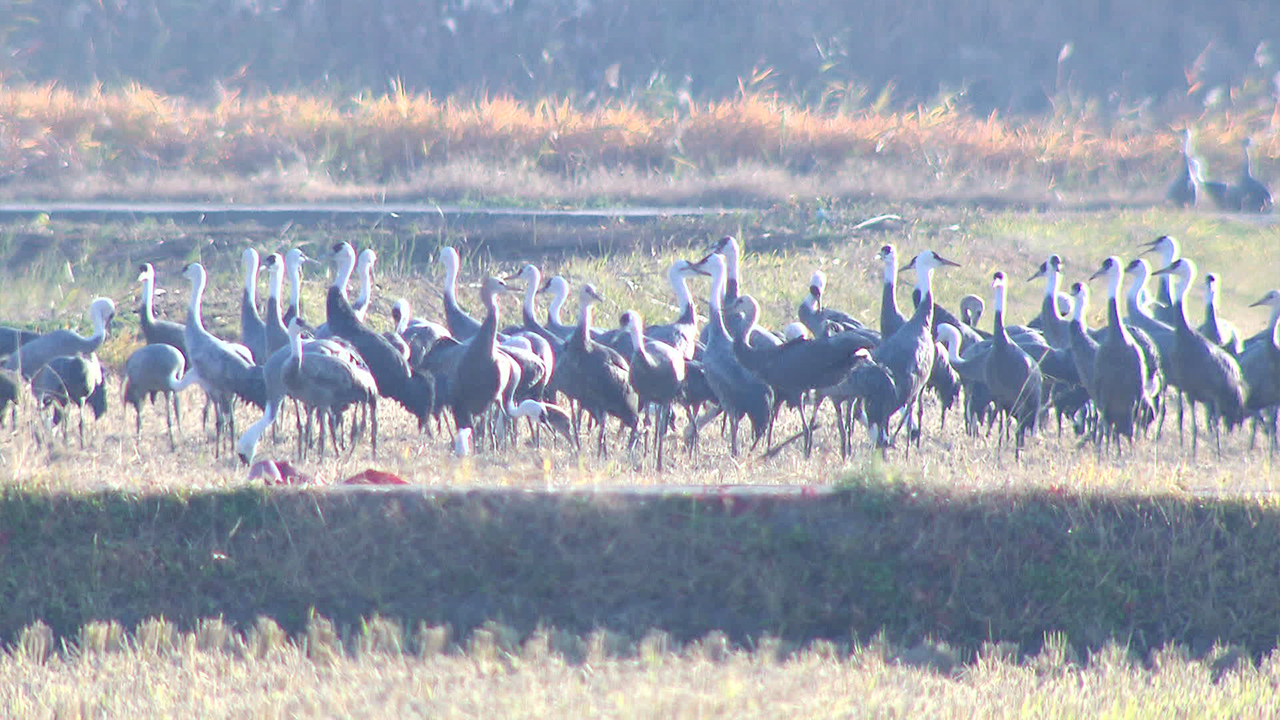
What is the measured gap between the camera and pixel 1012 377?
1091cm

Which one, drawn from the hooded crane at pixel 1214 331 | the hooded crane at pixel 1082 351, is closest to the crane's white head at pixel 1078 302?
the hooded crane at pixel 1082 351

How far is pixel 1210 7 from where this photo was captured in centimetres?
4338

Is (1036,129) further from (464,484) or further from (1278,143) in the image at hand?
(464,484)

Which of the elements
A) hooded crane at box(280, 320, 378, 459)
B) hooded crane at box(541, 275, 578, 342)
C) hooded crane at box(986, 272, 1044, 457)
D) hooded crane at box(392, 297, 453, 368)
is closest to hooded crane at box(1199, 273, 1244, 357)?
hooded crane at box(986, 272, 1044, 457)

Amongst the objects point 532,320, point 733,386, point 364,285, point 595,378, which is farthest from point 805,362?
→ point 364,285

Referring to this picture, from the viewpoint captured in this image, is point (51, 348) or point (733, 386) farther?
point (51, 348)

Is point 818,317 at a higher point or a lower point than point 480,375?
higher

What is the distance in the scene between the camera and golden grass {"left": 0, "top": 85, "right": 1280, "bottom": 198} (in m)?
25.0

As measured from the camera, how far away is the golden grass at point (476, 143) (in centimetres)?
2497

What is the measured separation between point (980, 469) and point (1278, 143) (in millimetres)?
25326

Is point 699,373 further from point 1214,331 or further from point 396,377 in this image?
point 1214,331

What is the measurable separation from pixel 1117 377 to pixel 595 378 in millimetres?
3598

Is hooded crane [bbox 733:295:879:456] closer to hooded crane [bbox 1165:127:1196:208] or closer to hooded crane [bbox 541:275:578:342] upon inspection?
hooded crane [bbox 541:275:578:342]

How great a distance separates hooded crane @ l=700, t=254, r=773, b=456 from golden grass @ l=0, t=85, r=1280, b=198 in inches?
542
